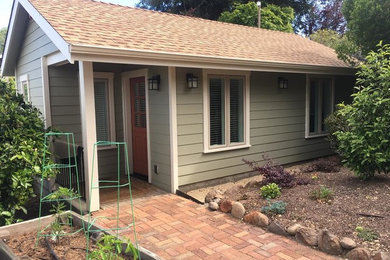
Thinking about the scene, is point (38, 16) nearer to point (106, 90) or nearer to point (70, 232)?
point (106, 90)

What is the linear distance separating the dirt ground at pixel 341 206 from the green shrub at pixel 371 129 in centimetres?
32

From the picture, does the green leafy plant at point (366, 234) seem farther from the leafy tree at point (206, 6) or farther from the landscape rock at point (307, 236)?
the leafy tree at point (206, 6)

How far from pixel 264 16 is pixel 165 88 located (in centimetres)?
1285

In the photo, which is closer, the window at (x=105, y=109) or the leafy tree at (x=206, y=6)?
the window at (x=105, y=109)

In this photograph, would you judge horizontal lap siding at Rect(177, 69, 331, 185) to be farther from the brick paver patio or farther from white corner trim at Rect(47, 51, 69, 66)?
white corner trim at Rect(47, 51, 69, 66)

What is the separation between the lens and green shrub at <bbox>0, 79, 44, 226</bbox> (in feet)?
13.8

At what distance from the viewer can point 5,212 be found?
4098mm

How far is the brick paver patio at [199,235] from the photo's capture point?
11.3 feet

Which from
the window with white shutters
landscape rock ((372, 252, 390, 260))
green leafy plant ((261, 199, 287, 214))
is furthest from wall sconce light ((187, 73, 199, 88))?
landscape rock ((372, 252, 390, 260))

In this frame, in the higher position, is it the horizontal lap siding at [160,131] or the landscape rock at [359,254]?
the horizontal lap siding at [160,131]

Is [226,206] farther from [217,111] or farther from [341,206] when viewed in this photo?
[217,111]

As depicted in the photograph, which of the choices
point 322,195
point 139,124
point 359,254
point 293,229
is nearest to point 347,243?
point 359,254

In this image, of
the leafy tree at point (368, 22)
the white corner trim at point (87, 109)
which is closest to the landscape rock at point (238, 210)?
the white corner trim at point (87, 109)

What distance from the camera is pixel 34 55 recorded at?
21.4 ft
